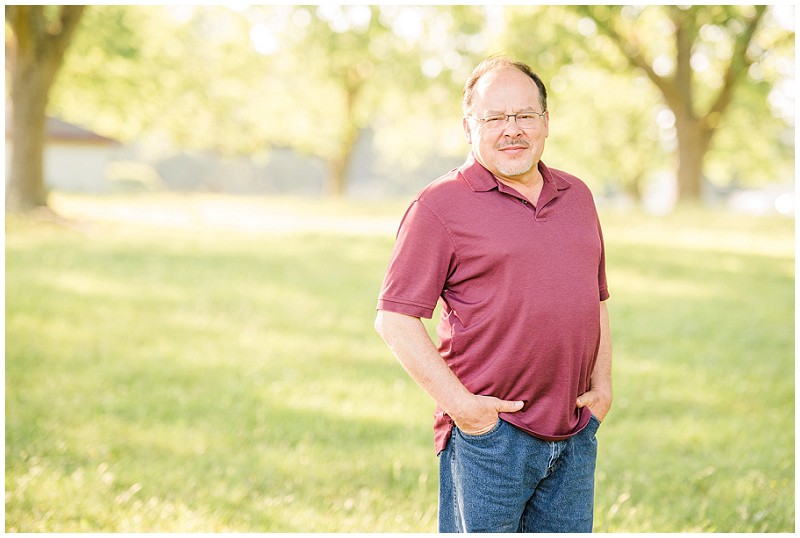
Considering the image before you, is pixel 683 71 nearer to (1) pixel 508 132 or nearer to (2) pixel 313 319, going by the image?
(2) pixel 313 319

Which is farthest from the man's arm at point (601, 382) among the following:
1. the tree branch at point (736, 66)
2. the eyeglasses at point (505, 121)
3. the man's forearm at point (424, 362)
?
the tree branch at point (736, 66)

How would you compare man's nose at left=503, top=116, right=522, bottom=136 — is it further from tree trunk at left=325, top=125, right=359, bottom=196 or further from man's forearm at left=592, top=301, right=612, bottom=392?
tree trunk at left=325, top=125, right=359, bottom=196

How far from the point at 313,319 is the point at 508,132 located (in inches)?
301

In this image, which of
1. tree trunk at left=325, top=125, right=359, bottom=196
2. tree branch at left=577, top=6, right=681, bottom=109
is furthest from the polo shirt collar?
tree trunk at left=325, top=125, right=359, bottom=196

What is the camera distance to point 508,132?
2.82 m

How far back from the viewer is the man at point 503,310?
9.00 ft

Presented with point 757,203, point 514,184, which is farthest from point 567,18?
point 757,203

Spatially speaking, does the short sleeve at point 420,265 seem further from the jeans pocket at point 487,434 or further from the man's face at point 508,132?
the jeans pocket at point 487,434

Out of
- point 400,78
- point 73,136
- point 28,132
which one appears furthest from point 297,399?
point 73,136

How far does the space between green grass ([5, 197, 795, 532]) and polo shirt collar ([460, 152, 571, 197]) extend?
2346 millimetres

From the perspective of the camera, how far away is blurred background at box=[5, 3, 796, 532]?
516 centimetres

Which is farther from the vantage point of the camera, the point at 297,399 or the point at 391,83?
the point at 391,83

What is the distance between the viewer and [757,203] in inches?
2960

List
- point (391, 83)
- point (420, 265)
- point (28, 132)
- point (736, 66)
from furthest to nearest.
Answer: point (391, 83), point (736, 66), point (28, 132), point (420, 265)
